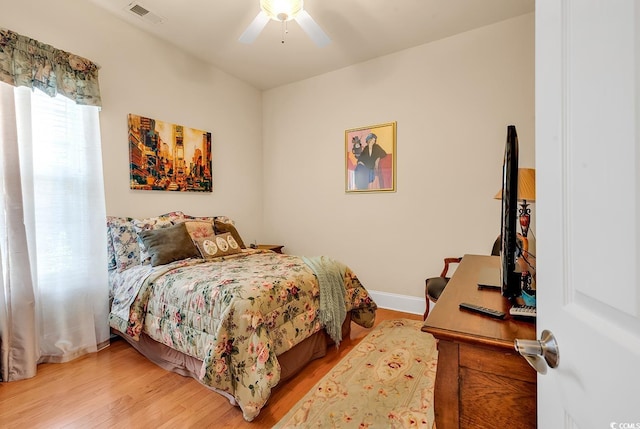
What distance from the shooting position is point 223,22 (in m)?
2.70

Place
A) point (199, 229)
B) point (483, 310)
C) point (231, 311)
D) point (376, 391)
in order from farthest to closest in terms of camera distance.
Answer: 1. point (199, 229)
2. point (376, 391)
3. point (231, 311)
4. point (483, 310)

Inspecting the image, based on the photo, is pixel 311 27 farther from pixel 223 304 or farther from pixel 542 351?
pixel 542 351

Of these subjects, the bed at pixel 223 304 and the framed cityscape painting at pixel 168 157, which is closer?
the bed at pixel 223 304

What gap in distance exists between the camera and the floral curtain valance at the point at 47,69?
196 cm

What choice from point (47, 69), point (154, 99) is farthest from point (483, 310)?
point (154, 99)

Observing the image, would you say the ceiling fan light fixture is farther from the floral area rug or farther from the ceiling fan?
the floral area rug

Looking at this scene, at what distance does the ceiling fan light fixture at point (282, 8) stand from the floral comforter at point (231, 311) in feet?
6.29

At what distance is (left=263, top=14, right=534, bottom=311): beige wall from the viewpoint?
2766 mm

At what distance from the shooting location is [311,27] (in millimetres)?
2172

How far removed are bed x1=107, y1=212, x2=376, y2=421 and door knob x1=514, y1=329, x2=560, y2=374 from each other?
1385mm

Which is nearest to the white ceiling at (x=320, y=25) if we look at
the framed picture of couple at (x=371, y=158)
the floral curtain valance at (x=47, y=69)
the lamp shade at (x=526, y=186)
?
the floral curtain valance at (x=47, y=69)

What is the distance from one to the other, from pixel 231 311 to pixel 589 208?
5.47 ft

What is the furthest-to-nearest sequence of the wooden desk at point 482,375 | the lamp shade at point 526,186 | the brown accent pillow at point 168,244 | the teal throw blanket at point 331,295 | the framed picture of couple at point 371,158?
1. the framed picture of couple at point 371,158
2. the brown accent pillow at point 168,244
3. the teal throw blanket at point 331,295
4. the lamp shade at point 526,186
5. the wooden desk at point 482,375

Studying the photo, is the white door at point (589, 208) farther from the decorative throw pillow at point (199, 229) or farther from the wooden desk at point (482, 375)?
the decorative throw pillow at point (199, 229)
